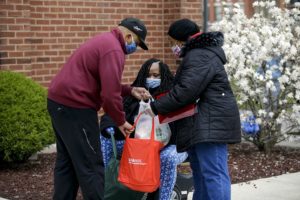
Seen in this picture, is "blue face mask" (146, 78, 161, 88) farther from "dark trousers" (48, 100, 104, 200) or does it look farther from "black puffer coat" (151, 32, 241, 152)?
"dark trousers" (48, 100, 104, 200)

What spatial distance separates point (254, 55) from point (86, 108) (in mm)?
3743

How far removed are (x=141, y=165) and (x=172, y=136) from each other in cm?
43

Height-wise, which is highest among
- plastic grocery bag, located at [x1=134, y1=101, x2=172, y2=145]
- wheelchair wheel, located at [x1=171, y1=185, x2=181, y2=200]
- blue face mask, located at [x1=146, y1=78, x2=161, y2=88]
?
blue face mask, located at [x1=146, y1=78, x2=161, y2=88]

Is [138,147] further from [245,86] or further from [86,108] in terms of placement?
[245,86]

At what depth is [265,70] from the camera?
8.16 m

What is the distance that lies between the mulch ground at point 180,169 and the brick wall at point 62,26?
121 centimetres

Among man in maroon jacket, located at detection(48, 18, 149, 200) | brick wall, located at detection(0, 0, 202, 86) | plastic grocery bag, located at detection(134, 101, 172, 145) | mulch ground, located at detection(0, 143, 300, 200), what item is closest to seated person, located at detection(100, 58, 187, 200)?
plastic grocery bag, located at detection(134, 101, 172, 145)

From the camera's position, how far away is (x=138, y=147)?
4949 millimetres

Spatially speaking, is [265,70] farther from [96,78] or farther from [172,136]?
[96,78]

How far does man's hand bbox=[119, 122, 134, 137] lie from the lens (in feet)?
15.9

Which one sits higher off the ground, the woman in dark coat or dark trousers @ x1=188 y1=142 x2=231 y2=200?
the woman in dark coat

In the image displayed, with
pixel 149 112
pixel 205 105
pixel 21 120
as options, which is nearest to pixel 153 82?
pixel 149 112

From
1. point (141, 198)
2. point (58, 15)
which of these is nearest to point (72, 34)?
point (58, 15)

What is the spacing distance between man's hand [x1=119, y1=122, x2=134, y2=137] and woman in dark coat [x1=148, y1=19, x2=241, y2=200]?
0.70ft
